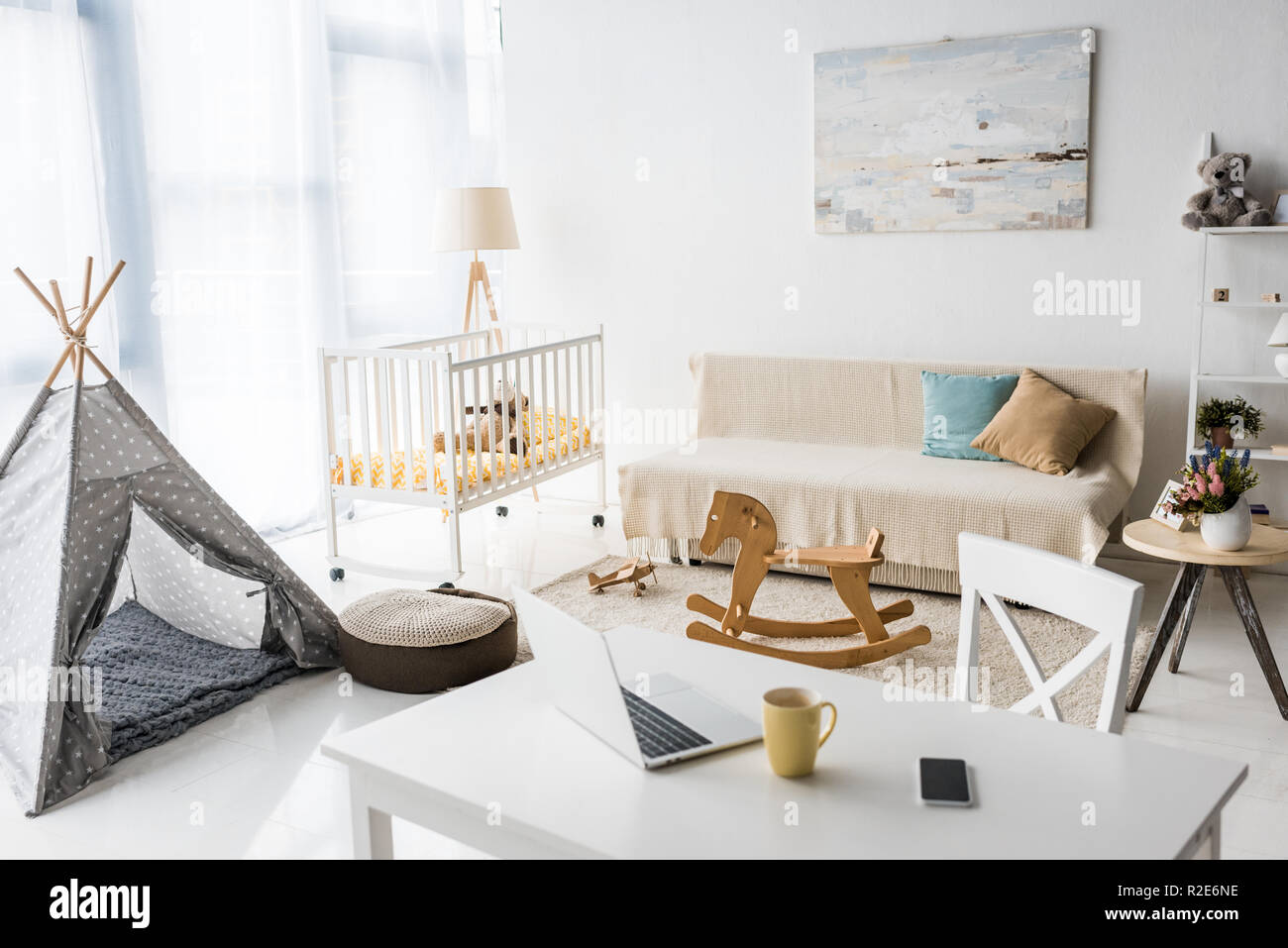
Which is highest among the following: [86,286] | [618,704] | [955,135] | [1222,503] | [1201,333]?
[955,135]

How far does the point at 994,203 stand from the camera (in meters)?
4.39

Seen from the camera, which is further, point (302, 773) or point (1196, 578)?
point (1196, 578)

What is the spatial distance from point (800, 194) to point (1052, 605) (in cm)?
332

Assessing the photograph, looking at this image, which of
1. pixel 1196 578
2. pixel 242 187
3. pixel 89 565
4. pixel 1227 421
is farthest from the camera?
pixel 242 187

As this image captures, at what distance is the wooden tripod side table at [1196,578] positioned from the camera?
2891mm

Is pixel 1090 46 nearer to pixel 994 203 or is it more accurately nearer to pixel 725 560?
pixel 994 203

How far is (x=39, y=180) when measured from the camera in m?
3.84

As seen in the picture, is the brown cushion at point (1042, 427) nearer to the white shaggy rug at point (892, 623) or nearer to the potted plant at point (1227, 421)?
the potted plant at point (1227, 421)

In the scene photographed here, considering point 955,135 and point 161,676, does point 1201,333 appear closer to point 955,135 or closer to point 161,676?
point 955,135

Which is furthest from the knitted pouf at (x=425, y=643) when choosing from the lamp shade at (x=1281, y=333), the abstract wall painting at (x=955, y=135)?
the lamp shade at (x=1281, y=333)

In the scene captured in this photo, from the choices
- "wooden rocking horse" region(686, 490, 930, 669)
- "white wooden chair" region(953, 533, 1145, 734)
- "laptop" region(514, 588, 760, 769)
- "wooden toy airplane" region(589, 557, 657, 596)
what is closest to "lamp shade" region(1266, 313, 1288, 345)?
"wooden rocking horse" region(686, 490, 930, 669)

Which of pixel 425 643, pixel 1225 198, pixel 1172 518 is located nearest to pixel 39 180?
pixel 425 643

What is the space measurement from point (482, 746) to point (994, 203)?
3568 mm
